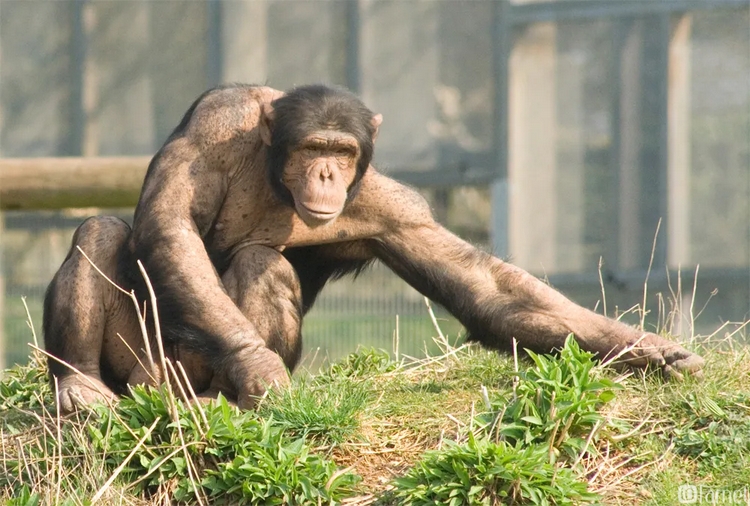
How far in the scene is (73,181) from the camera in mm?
9508

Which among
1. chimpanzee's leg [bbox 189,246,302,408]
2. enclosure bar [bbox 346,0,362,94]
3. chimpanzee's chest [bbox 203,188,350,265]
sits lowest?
chimpanzee's leg [bbox 189,246,302,408]

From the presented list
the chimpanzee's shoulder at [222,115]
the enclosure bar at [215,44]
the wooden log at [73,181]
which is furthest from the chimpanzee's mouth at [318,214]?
the enclosure bar at [215,44]

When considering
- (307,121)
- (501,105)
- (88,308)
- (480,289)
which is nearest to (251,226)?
(307,121)

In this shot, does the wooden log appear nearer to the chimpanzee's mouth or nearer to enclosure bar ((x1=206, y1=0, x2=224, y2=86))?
the chimpanzee's mouth

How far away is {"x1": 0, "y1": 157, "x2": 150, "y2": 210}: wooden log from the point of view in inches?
371

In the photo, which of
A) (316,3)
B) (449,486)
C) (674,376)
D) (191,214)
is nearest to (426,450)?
(449,486)

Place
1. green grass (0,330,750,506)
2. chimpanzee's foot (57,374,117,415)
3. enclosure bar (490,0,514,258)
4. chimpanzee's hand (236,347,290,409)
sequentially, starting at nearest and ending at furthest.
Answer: green grass (0,330,750,506) < chimpanzee's hand (236,347,290,409) < chimpanzee's foot (57,374,117,415) < enclosure bar (490,0,514,258)

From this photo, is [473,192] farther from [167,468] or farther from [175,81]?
[167,468]

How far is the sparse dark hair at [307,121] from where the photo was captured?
19.7ft

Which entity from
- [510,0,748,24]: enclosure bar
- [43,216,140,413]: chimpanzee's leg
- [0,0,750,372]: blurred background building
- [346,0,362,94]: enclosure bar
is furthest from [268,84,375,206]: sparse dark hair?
[346,0,362,94]: enclosure bar

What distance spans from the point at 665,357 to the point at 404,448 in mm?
1542

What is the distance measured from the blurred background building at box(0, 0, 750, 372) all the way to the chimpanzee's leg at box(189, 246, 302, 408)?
5.47m

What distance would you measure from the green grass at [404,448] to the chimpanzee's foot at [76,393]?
0.13 metres

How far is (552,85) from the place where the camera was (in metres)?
12.9
